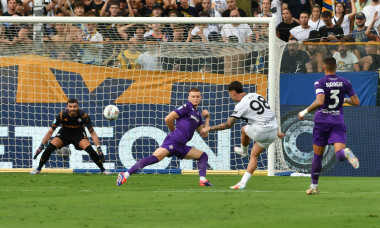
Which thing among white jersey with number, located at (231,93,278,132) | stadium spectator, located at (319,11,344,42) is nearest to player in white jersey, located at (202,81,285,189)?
white jersey with number, located at (231,93,278,132)

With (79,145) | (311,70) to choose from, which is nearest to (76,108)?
(79,145)

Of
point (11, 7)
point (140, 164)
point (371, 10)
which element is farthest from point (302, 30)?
point (140, 164)

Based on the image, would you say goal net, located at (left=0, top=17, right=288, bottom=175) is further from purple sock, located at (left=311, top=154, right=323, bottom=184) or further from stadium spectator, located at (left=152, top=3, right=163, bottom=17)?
purple sock, located at (left=311, top=154, right=323, bottom=184)

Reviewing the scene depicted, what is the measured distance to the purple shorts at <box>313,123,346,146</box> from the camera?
11359 mm

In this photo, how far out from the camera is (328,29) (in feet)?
63.6

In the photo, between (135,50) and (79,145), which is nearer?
(79,145)

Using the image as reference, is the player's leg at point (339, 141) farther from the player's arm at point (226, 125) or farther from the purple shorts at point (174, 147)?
the purple shorts at point (174, 147)

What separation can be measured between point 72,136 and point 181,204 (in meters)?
7.67

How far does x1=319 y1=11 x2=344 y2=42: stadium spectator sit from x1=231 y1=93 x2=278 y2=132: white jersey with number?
6.87 metres

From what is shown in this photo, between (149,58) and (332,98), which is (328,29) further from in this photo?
(332,98)

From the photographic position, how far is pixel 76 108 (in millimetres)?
16781

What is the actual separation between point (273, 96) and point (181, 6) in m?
4.82

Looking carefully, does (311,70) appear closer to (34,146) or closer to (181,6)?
(181,6)

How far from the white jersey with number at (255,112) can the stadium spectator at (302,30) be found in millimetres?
7233
